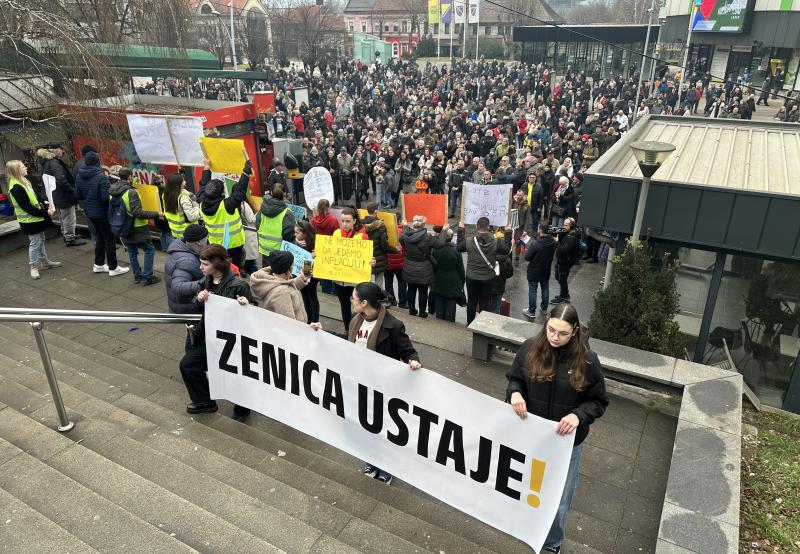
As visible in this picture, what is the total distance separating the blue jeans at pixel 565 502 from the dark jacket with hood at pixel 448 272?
14.5ft

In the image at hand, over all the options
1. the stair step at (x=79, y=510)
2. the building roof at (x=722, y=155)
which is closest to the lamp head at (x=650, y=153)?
the building roof at (x=722, y=155)

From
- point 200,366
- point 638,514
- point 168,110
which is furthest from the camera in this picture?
point 168,110

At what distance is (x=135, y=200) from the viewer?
8227mm

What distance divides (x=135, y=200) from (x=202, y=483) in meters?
5.44

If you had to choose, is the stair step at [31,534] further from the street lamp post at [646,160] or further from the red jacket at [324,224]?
the street lamp post at [646,160]

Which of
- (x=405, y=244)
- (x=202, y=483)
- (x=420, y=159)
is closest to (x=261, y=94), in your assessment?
(x=420, y=159)

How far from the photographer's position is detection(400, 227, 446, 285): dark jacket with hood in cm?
793

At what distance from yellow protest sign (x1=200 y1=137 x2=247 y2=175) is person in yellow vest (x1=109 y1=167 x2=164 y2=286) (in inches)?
47.3

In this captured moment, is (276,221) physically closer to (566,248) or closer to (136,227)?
(136,227)

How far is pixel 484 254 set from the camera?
25.9ft

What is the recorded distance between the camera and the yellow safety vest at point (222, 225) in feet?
25.7

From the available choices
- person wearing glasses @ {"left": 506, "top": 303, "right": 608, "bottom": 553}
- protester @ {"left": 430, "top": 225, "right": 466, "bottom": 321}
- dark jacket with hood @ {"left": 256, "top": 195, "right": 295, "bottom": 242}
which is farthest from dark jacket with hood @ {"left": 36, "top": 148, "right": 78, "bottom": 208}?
person wearing glasses @ {"left": 506, "top": 303, "right": 608, "bottom": 553}

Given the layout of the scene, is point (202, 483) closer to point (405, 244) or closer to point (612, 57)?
point (405, 244)

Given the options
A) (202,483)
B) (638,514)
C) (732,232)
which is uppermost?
(732,232)
